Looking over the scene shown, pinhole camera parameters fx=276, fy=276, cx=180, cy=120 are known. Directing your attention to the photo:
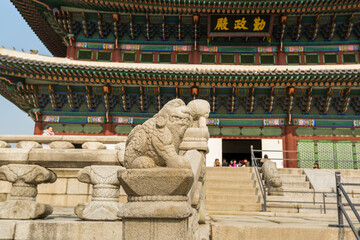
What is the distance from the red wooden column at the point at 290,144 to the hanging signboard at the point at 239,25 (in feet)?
17.2

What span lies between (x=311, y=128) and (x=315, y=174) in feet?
17.6


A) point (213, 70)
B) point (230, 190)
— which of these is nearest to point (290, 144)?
point (213, 70)

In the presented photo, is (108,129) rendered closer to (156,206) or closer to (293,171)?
(293,171)

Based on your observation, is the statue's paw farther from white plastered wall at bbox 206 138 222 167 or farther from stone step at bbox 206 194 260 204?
white plastered wall at bbox 206 138 222 167

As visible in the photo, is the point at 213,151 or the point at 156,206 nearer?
the point at 156,206

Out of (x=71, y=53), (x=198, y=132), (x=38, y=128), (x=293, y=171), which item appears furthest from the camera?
(x=71, y=53)

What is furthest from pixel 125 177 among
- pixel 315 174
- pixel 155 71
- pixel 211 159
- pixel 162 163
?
pixel 211 159

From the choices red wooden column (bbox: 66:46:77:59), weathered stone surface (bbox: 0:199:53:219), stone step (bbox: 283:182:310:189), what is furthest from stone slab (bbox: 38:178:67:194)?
red wooden column (bbox: 66:46:77:59)

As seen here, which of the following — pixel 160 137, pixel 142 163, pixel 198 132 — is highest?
pixel 198 132

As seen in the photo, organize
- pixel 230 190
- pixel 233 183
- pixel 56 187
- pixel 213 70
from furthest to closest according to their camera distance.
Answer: pixel 213 70 < pixel 233 183 < pixel 230 190 < pixel 56 187

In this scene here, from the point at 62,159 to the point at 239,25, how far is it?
12953 mm

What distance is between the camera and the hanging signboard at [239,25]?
1486cm

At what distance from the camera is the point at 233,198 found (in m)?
8.08

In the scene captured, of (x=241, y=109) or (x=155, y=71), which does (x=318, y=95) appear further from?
(x=155, y=71)
